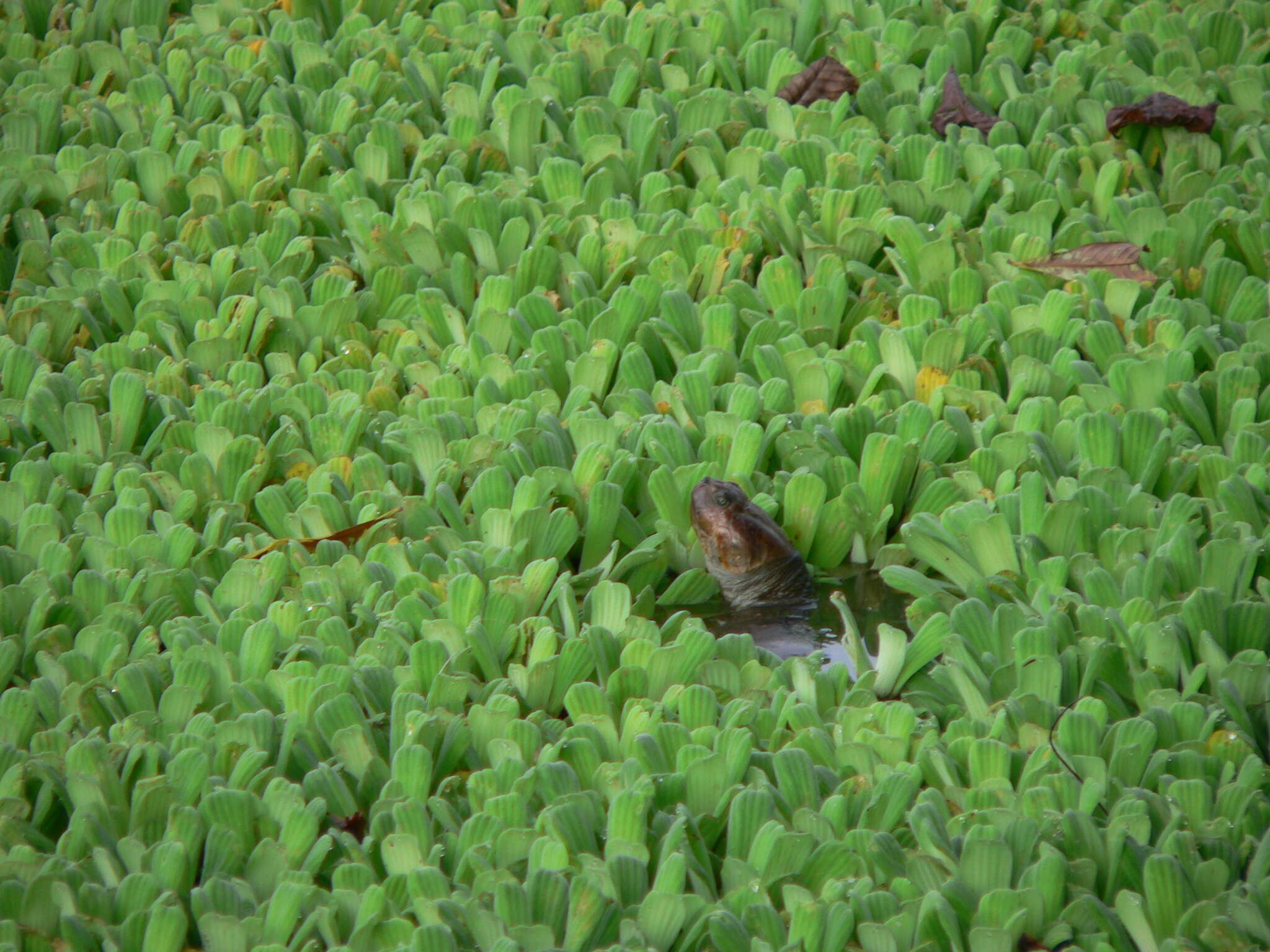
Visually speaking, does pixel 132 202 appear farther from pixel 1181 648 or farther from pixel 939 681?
pixel 1181 648

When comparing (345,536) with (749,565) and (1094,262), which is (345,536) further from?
(1094,262)

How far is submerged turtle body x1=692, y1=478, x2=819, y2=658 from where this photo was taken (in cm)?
225

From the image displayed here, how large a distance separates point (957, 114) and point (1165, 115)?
0.51 meters

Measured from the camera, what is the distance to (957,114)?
Answer: 3326 mm

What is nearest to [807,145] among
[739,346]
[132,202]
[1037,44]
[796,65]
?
[796,65]

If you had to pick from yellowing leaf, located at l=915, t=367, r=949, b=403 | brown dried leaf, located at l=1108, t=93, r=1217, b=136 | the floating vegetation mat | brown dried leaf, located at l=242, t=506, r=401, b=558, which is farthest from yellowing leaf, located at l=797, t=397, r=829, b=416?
brown dried leaf, located at l=1108, t=93, r=1217, b=136

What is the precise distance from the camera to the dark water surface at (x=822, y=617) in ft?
7.23

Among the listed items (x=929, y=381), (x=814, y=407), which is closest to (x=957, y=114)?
(x=929, y=381)

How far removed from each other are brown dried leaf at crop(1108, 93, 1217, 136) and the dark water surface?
61.3 inches

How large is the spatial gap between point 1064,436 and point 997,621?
22.7 inches

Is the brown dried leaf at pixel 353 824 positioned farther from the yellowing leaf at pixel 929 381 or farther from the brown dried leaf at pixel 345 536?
the yellowing leaf at pixel 929 381

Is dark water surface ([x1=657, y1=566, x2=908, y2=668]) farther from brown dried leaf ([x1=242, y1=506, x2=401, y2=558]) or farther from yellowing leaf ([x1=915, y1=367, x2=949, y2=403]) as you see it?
brown dried leaf ([x1=242, y1=506, x2=401, y2=558])

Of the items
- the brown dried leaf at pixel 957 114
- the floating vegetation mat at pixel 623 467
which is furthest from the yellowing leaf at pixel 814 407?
the brown dried leaf at pixel 957 114

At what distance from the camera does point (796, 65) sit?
3.47 m
